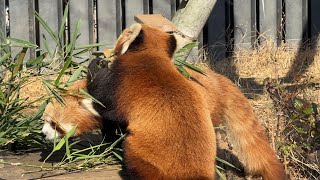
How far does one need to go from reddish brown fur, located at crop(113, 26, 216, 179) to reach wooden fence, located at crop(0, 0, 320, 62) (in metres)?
4.68

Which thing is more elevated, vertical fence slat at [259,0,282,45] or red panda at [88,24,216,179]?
vertical fence slat at [259,0,282,45]

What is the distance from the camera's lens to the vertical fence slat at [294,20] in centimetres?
896

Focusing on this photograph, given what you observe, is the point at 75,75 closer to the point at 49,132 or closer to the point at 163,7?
the point at 49,132

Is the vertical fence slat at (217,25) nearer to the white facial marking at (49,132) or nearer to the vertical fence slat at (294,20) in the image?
the vertical fence slat at (294,20)

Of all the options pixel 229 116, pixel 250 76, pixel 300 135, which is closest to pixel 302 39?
pixel 250 76

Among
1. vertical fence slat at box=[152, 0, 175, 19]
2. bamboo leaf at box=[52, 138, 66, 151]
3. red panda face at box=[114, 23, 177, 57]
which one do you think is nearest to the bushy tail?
red panda face at box=[114, 23, 177, 57]

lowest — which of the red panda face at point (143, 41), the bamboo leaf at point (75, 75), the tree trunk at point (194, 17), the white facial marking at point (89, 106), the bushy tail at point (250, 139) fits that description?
the bushy tail at point (250, 139)

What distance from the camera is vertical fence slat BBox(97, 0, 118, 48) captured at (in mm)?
8656

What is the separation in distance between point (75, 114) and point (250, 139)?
1173 millimetres

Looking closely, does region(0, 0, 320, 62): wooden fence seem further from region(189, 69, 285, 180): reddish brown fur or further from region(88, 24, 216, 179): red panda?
region(88, 24, 216, 179): red panda

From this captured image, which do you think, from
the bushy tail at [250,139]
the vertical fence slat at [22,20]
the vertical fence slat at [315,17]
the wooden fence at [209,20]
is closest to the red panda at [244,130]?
the bushy tail at [250,139]

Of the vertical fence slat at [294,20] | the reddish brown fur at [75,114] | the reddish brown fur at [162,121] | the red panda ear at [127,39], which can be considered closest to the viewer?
the reddish brown fur at [162,121]

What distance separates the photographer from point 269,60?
27.4 ft

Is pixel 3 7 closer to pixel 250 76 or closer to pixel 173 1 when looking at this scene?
pixel 173 1
